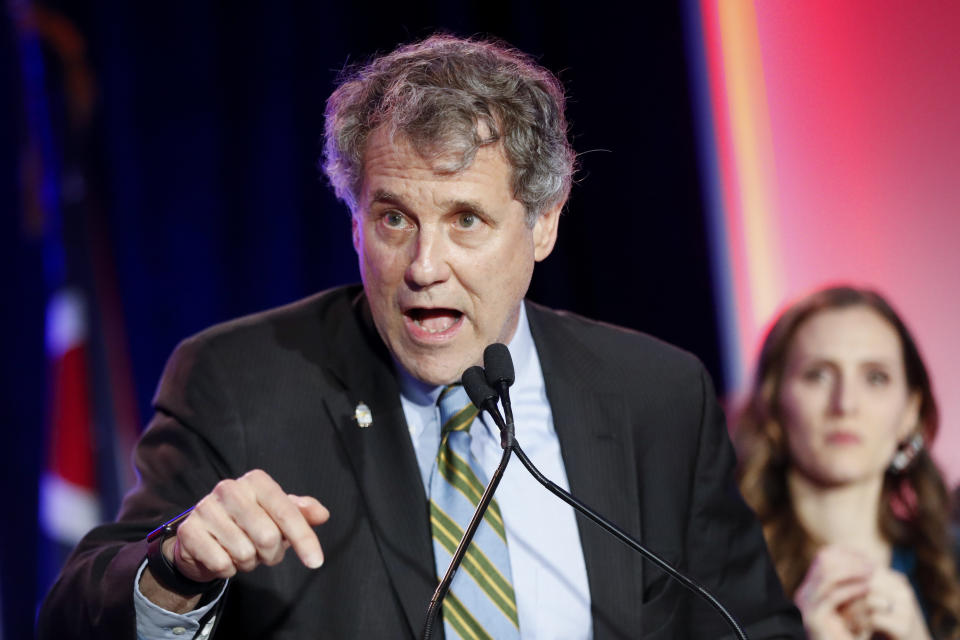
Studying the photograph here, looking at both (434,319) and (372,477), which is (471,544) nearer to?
(372,477)

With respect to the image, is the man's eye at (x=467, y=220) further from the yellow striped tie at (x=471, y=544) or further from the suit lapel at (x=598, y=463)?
the suit lapel at (x=598, y=463)

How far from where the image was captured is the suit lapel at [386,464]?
5.80 ft

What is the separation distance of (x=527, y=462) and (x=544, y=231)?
73 cm

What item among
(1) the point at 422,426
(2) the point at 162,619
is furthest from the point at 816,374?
(2) the point at 162,619

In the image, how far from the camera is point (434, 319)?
1823 mm

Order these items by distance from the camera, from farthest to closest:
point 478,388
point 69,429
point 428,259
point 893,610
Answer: point 69,429, point 893,610, point 428,259, point 478,388

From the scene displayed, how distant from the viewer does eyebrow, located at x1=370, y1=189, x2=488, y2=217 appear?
5.84 ft

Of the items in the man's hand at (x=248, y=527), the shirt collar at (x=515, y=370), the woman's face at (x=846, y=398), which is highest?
the shirt collar at (x=515, y=370)

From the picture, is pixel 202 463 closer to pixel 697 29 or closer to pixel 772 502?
pixel 772 502

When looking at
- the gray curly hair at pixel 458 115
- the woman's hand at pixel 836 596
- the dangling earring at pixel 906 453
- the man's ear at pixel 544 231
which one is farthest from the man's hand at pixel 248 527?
the dangling earring at pixel 906 453

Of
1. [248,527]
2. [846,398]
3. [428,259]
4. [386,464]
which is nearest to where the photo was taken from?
[248,527]

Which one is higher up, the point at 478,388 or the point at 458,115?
the point at 458,115

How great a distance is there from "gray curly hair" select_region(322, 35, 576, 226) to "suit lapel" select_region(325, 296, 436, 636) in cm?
29

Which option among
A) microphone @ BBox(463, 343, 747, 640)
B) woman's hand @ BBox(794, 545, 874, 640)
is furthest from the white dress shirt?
woman's hand @ BBox(794, 545, 874, 640)
